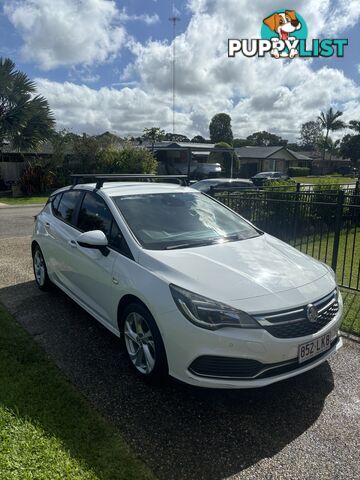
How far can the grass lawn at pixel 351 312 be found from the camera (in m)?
4.30

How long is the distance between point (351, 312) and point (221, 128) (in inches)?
3025

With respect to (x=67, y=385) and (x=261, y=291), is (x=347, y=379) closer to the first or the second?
(x=261, y=291)

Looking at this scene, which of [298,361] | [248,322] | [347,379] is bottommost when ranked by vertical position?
[347,379]

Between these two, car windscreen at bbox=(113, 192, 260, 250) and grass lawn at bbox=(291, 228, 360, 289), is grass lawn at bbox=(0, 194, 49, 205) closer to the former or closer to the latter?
grass lawn at bbox=(291, 228, 360, 289)

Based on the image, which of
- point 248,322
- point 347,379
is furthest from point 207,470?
point 347,379

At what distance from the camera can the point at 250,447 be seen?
8.23ft

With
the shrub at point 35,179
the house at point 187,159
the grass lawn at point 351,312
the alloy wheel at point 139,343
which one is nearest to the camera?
the alloy wheel at point 139,343

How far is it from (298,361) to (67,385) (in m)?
1.85

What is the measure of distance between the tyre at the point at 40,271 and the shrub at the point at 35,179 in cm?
1740

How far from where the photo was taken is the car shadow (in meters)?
2.42

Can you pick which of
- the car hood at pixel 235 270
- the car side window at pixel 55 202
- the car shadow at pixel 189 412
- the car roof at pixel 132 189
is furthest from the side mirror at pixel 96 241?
the car side window at pixel 55 202

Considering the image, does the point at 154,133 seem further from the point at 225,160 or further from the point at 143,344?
the point at 143,344

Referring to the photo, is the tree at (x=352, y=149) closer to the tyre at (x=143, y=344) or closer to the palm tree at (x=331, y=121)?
the palm tree at (x=331, y=121)

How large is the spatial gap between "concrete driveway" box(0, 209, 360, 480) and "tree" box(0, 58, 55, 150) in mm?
17593
